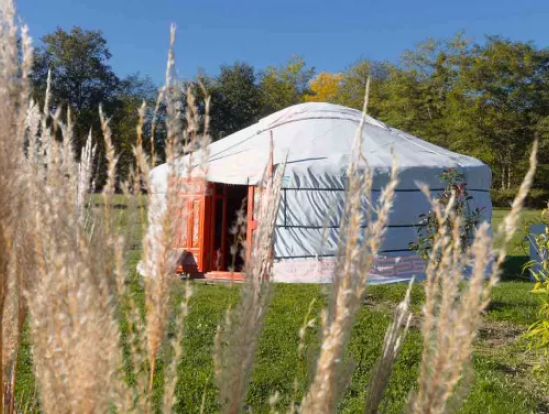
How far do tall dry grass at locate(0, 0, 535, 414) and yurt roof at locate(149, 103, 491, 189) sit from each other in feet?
21.8

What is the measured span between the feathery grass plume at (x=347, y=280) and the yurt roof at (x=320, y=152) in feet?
22.1

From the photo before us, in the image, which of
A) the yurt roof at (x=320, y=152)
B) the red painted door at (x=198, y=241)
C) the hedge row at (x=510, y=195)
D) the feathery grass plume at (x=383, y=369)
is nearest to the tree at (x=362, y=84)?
the hedge row at (x=510, y=195)

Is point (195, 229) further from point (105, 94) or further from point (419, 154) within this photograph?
point (105, 94)

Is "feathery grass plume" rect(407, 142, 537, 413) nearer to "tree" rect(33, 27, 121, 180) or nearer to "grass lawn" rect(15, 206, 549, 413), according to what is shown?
"grass lawn" rect(15, 206, 549, 413)

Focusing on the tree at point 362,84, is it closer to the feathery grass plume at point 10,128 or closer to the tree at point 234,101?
the tree at point 234,101

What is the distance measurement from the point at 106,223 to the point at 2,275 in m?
0.17

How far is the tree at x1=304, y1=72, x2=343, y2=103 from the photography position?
1245 inches

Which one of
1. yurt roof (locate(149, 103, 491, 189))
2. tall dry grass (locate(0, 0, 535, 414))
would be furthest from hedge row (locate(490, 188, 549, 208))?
tall dry grass (locate(0, 0, 535, 414))

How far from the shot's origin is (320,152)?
8.52 metres

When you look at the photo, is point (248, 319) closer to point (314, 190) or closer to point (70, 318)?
point (70, 318)

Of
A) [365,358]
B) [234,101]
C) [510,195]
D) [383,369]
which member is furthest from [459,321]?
[234,101]

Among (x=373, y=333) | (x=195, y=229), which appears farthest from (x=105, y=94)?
(x=373, y=333)

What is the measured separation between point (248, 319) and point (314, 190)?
24.3 ft

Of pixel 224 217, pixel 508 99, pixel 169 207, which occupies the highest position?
pixel 508 99
